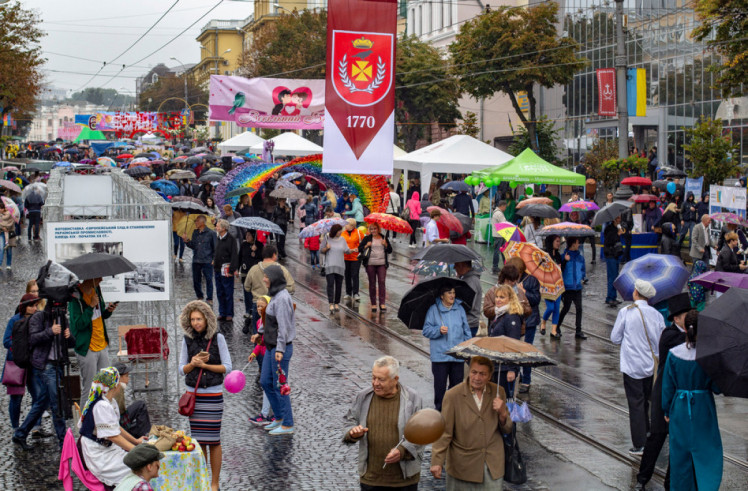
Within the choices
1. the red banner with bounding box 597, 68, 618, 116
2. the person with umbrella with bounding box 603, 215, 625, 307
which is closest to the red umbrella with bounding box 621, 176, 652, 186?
the red banner with bounding box 597, 68, 618, 116

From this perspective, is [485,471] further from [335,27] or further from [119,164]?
[119,164]

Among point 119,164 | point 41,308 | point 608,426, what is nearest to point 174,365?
point 41,308

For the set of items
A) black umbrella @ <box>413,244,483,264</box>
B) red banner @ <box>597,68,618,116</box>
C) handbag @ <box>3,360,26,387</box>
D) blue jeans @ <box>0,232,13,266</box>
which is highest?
red banner @ <box>597,68,618,116</box>

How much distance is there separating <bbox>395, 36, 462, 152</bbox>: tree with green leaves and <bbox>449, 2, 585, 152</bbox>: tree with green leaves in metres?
7.72

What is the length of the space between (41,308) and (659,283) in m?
6.61

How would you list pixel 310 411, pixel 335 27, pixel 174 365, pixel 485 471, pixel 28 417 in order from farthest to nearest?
pixel 174 365
pixel 310 411
pixel 335 27
pixel 28 417
pixel 485 471

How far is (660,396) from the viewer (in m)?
8.23

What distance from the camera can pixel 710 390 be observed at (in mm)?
7695

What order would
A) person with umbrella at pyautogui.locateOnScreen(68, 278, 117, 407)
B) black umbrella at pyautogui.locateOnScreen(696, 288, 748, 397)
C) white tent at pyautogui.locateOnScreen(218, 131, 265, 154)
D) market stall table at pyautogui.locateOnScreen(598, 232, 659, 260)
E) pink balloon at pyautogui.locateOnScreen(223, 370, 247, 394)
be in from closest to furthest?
1. black umbrella at pyautogui.locateOnScreen(696, 288, 748, 397)
2. pink balloon at pyautogui.locateOnScreen(223, 370, 247, 394)
3. person with umbrella at pyautogui.locateOnScreen(68, 278, 117, 407)
4. market stall table at pyautogui.locateOnScreen(598, 232, 659, 260)
5. white tent at pyautogui.locateOnScreen(218, 131, 265, 154)

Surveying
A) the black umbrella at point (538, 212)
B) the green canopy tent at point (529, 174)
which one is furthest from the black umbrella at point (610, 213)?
the green canopy tent at point (529, 174)

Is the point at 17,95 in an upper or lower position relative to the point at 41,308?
upper

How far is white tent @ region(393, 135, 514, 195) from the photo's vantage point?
28.6m

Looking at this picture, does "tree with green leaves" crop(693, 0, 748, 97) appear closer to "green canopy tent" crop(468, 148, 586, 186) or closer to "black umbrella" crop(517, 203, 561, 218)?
"green canopy tent" crop(468, 148, 586, 186)

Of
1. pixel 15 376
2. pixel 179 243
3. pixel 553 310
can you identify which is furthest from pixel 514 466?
pixel 179 243
